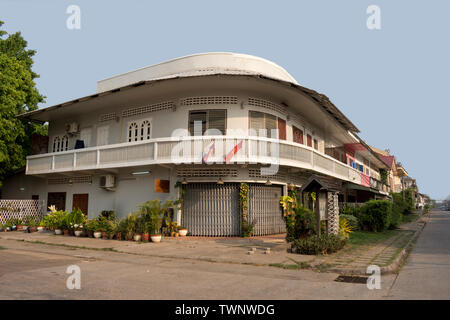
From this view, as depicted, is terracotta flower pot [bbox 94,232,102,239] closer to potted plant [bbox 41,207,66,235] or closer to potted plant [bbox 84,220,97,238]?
potted plant [bbox 84,220,97,238]

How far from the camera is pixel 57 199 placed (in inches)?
811

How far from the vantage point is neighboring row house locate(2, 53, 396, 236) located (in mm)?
14633

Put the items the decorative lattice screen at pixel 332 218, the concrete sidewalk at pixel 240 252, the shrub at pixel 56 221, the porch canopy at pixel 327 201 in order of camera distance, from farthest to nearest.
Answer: the shrub at pixel 56 221
the decorative lattice screen at pixel 332 218
the porch canopy at pixel 327 201
the concrete sidewalk at pixel 240 252

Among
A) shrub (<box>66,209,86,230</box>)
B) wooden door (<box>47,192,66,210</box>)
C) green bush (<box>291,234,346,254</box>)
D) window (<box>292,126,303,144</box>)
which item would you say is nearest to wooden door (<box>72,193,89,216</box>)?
wooden door (<box>47,192,66,210</box>)

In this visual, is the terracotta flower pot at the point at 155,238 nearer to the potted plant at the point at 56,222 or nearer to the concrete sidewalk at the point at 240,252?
the concrete sidewalk at the point at 240,252

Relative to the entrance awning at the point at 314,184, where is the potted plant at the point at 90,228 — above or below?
below

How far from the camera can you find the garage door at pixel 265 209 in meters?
15.4

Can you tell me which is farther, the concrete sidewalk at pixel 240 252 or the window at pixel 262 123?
the window at pixel 262 123

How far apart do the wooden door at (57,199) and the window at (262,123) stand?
42.2 feet

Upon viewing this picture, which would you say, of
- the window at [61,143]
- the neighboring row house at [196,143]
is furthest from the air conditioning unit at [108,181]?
the window at [61,143]

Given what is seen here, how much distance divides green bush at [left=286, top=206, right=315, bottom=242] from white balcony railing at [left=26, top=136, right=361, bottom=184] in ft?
11.9

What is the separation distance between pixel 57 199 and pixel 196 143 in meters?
11.8

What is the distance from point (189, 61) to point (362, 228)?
14205mm
